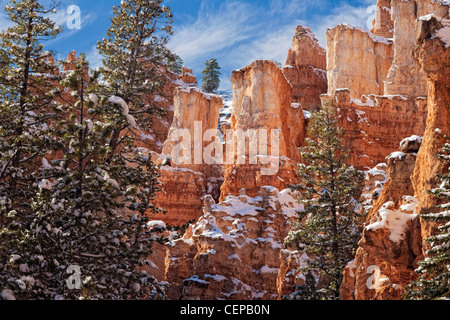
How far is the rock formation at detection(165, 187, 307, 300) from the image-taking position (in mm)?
34031

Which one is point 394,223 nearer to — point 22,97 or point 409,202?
point 409,202

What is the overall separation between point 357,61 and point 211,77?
4105 cm

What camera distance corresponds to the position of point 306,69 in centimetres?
8075

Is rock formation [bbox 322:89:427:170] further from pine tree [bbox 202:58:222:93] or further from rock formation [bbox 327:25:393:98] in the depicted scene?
pine tree [bbox 202:58:222:93]

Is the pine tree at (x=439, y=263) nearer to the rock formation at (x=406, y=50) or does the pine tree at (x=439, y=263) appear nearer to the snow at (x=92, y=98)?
the snow at (x=92, y=98)

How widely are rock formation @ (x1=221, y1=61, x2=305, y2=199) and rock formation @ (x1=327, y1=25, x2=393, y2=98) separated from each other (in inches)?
401

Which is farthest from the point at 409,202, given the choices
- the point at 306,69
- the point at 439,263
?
the point at 306,69

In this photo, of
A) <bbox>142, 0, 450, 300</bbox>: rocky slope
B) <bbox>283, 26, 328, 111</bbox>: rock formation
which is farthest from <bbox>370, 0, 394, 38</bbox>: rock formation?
<bbox>283, 26, 328, 111</bbox>: rock formation

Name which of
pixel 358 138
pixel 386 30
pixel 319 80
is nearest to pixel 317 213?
pixel 358 138

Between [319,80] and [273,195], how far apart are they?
44.9m

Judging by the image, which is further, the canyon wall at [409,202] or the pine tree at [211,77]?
the pine tree at [211,77]

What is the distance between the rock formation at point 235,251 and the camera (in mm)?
34031

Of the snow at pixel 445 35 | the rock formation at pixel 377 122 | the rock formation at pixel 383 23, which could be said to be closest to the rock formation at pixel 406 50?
the rock formation at pixel 377 122

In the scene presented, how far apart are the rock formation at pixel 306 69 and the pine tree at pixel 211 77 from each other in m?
23.3
